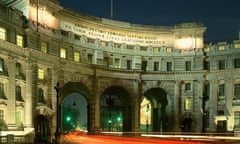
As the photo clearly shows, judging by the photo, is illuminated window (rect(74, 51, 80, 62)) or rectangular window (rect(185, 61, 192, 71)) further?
rectangular window (rect(185, 61, 192, 71))

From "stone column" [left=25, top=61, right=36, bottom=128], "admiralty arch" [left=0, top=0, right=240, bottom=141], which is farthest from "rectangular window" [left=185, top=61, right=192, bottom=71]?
"stone column" [left=25, top=61, right=36, bottom=128]

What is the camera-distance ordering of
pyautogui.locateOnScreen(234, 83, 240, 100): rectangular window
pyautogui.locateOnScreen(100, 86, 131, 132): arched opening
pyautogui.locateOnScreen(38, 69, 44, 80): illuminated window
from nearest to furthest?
1. pyautogui.locateOnScreen(38, 69, 44, 80): illuminated window
2. pyautogui.locateOnScreen(234, 83, 240, 100): rectangular window
3. pyautogui.locateOnScreen(100, 86, 131, 132): arched opening

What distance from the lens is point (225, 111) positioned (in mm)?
68000

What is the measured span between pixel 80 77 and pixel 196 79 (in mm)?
21727

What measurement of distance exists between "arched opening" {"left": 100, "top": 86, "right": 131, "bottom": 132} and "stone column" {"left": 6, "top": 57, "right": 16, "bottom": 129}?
25.5m

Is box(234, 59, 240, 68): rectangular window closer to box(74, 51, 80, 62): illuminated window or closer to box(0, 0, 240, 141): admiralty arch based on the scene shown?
box(0, 0, 240, 141): admiralty arch

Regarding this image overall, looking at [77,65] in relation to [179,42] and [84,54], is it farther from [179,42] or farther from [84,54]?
[179,42]

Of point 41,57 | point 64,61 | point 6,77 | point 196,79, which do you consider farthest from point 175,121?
point 6,77

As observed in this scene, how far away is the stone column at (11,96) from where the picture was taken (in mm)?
46906

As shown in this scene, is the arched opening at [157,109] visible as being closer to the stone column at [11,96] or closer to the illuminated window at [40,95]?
the illuminated window at [40,95]

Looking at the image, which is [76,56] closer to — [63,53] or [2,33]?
[63,53]

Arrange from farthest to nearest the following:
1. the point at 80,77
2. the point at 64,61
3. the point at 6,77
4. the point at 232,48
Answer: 1. the point at 232,48
2. the point at 80,77
3. the point at 64,61
4. the point at 6,77

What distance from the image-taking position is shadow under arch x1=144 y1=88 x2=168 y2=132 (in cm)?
7369

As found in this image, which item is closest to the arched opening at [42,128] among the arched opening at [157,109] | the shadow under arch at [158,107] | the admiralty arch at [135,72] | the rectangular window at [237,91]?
the admiralty arch at [135,72]
